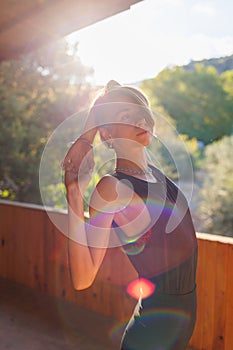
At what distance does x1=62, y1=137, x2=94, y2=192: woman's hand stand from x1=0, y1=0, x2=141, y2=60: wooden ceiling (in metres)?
1.77

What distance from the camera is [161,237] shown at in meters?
0.92

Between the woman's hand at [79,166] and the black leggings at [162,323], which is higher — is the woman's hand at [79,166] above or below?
above

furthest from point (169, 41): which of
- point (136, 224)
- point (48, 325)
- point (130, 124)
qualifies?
point (136, 224)

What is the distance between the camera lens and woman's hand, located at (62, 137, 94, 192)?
0.88m

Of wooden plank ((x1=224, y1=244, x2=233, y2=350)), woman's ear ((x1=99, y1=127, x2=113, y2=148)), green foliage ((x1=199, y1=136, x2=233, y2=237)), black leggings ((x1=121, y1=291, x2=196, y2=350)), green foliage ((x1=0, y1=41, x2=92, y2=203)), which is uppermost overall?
woman's ear ((x1=99, y1=127, x2=113, y2=148))

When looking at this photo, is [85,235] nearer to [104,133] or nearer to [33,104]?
[104,133]

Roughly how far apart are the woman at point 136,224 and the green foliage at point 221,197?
8.71 meters

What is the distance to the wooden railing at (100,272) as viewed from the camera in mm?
2139

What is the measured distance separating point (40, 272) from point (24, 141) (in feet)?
19.6

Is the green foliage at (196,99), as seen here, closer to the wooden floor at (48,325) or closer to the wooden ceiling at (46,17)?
the wooden ceiling at (46,17)

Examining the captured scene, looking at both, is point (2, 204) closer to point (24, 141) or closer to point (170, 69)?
point (24, 141)

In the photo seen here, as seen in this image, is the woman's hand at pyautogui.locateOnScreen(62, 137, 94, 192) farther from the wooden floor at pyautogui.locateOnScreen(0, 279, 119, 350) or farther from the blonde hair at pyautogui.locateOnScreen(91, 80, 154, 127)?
the wooden floor at pyautogui.locateOnScreen(0, 279, 119, 350)

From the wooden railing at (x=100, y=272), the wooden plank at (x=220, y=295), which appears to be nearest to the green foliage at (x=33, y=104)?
the wooden railing at (x=100, y=272)

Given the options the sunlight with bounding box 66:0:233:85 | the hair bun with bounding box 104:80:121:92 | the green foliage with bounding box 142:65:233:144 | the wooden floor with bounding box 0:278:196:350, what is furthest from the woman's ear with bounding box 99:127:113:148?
the green foliage with bounding box 142:65:233:144
